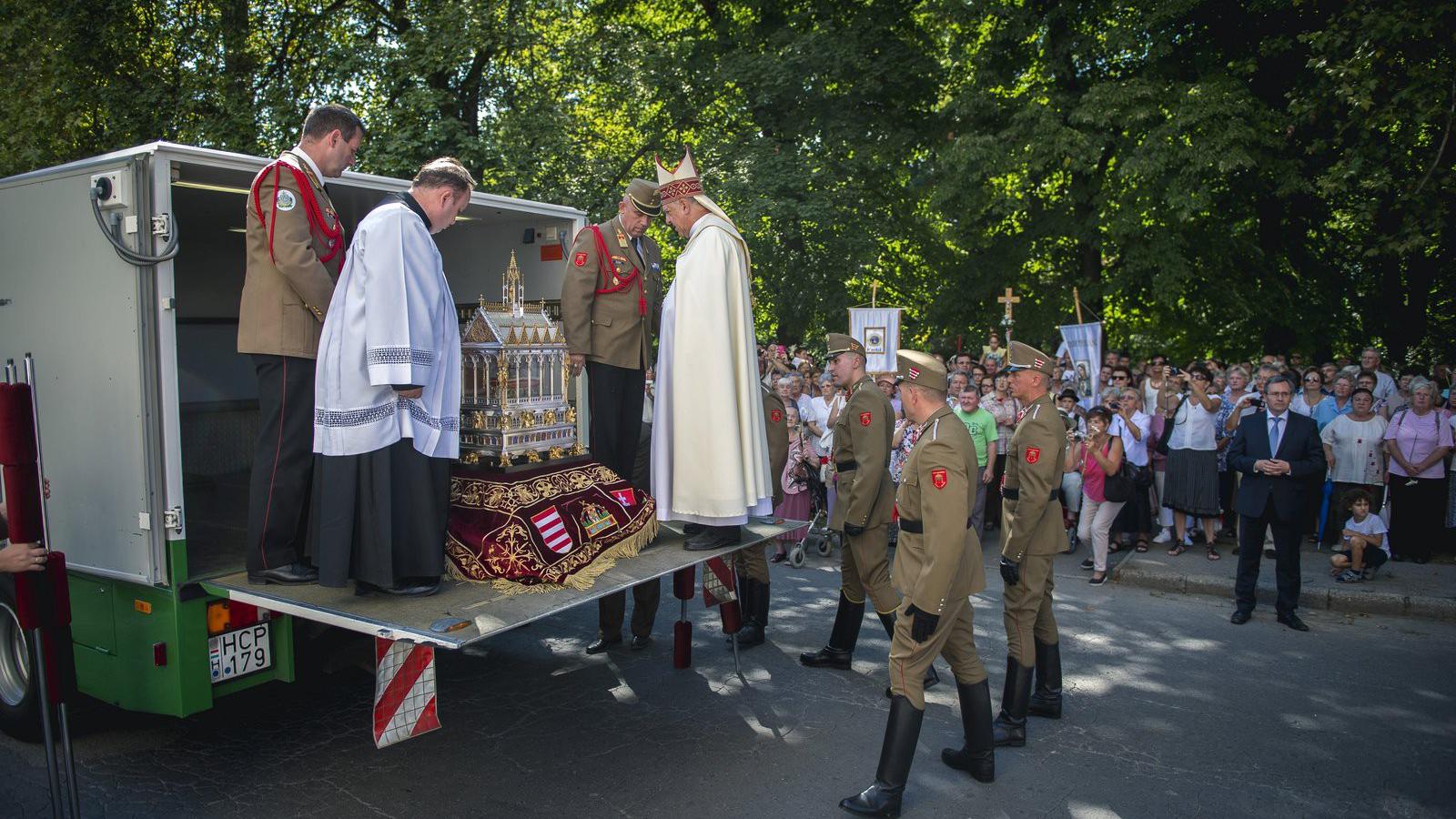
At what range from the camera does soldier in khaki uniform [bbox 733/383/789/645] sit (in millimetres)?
7008

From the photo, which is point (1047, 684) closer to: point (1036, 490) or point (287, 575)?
point (1036, 490)

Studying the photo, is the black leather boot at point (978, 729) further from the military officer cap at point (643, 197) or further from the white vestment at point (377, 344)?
the military officer cap at point (643, 197)

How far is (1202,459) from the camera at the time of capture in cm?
994

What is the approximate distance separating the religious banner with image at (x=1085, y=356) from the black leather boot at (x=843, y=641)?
6.87 meters

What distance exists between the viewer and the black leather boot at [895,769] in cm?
434

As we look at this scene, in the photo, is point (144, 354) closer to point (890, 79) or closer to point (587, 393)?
point (587, 393)

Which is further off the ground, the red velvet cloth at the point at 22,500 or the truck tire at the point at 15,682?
the red velvet cloth at the point at 22,500

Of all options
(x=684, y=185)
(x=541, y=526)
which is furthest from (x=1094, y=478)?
(x=541, y=526)

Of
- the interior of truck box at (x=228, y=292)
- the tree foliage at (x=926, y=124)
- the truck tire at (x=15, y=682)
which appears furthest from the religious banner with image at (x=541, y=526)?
the tree foliage at (x=926, y=124)

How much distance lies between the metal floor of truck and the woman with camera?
18.9 feet

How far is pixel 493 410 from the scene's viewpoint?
5086 mm

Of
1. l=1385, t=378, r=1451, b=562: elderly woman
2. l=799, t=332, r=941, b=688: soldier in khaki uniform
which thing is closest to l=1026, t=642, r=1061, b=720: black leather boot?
l=799, t=332, r=941, b=688: soldier in khaki uniform

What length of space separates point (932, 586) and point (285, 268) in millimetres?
3094

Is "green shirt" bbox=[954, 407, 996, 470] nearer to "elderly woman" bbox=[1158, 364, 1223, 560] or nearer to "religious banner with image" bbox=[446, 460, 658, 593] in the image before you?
"elderly woman" bbox=[1158, 364, 1223, 560]
